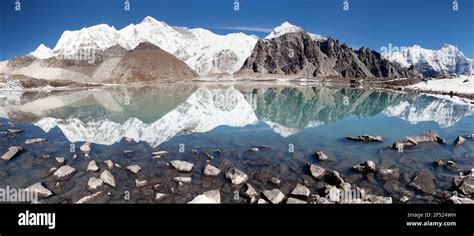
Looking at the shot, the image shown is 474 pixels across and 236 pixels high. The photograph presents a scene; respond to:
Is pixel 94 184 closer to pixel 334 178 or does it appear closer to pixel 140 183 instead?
pixel 140 183

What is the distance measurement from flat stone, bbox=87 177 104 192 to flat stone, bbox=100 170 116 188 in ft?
0.49

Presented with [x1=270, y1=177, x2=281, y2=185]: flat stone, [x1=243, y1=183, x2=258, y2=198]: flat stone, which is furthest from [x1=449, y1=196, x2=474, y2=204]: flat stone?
[x1=243, y1=183, x2=258, y2=198]: flat stone

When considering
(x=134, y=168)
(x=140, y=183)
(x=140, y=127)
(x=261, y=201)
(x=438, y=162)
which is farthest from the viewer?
(x=140, y=127)

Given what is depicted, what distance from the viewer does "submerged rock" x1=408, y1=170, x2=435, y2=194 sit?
32.7ft

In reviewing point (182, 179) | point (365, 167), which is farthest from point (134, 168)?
point (365, 167)

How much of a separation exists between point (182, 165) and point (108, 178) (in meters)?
2.54

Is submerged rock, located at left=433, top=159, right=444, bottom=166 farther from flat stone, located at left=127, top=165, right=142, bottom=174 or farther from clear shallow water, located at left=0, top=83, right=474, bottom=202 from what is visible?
flat stone, located at left=127, top=165, right=142, bottom=174

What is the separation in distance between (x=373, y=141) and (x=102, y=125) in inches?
638

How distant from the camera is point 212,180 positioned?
10.9 metres

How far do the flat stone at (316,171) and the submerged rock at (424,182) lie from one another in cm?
265

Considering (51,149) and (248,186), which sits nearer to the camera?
(248,186)
